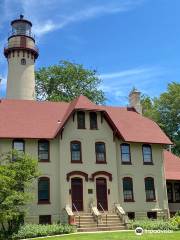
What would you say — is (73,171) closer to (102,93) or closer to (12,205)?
(12,205)

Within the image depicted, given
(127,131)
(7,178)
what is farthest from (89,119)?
(7,178)

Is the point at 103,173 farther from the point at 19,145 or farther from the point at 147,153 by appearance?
the point at 19,145

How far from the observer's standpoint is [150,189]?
36.2 meters

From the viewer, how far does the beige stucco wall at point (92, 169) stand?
108ft

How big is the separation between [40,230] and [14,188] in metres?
3.18

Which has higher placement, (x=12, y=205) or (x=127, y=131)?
(x=127, y=131)

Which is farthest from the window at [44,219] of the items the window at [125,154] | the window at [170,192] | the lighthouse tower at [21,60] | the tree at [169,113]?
the tree at [169,113]

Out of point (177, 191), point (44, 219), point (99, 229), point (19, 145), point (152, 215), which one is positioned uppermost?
point (19, 145)

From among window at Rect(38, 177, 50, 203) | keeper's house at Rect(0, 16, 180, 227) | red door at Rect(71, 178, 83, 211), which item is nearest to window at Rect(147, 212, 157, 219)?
keeper's house at Rect(0, 16, 180, 227)

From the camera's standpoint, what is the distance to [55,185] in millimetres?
33188

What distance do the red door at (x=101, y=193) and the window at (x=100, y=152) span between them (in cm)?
Answer: 160

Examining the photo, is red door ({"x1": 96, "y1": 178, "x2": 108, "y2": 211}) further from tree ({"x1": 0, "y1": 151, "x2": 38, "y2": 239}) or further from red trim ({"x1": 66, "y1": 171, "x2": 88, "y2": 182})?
tree ({"x1": 0, "y1": 151, "x2": 38, "y2": 239})

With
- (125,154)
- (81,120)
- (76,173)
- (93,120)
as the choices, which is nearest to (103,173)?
(76,173)

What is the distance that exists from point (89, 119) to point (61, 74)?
827 inches
